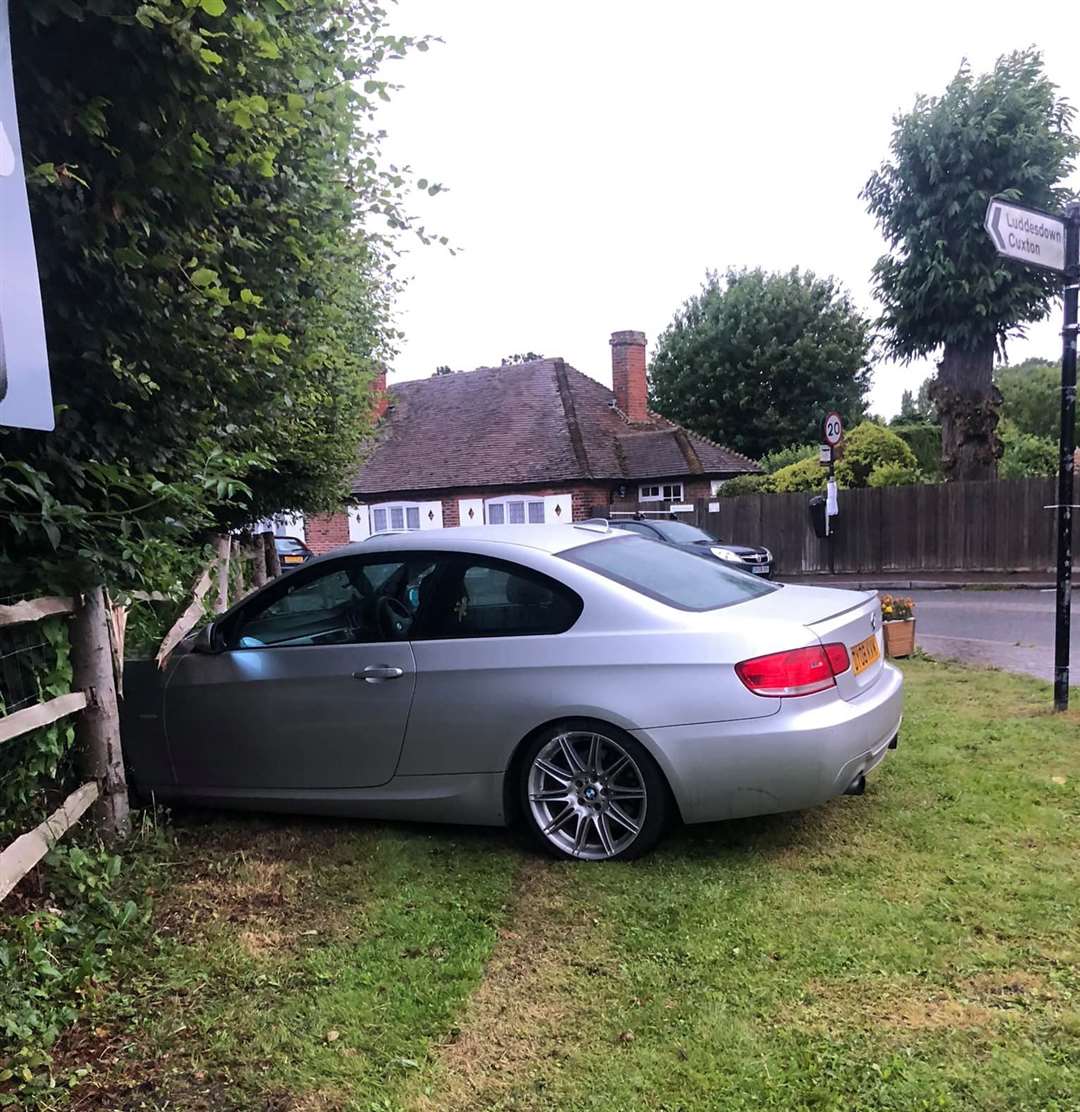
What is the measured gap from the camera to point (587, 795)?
12.7 ft

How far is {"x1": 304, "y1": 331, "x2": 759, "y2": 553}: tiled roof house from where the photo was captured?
2612 cm

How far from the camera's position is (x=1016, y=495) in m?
17.5

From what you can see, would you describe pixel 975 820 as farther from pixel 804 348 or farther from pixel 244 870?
pixel 804 348

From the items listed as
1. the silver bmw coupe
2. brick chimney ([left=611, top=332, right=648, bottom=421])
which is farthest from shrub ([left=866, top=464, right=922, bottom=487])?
the silver bmw coupe

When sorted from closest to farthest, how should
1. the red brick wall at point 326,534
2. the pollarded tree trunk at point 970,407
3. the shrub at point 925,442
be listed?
the pollarded tree trunk at point 970,407 → the red brick wall at point 326,534 → the shrub at point 925,442

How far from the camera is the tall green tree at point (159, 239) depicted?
2.71m

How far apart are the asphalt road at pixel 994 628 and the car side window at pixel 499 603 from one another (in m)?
4.94

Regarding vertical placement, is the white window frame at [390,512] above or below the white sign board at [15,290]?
below

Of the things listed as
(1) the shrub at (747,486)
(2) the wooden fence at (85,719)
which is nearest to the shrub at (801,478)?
(1) the shrub at (747,486)

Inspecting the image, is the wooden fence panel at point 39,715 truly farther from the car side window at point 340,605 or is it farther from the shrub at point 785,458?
the shrub at point 785,458

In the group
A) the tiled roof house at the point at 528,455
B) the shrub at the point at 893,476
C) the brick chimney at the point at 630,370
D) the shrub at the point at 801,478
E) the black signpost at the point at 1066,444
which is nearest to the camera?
the black signpost at the point at 1066,444

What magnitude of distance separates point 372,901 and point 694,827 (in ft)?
5.05

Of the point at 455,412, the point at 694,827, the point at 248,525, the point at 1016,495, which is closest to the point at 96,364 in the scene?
the point at 694,827

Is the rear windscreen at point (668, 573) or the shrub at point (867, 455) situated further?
the shrub at point (867, 455)
